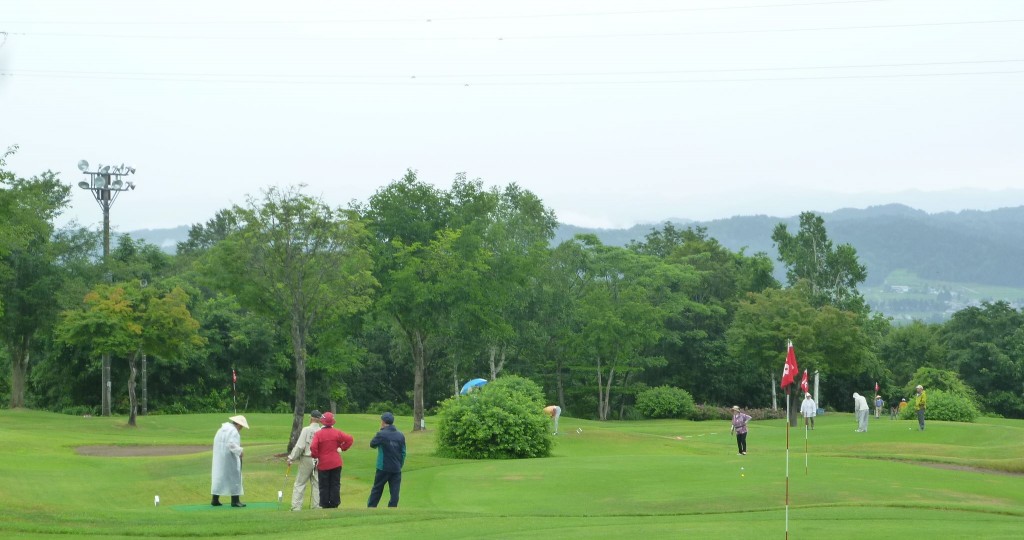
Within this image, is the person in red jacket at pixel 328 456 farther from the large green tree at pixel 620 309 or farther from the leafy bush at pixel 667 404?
the leafy bush at pixel 667 404

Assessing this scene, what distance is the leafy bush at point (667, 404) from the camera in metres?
72.1

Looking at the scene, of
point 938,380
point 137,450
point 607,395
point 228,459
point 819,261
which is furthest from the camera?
point 819,261

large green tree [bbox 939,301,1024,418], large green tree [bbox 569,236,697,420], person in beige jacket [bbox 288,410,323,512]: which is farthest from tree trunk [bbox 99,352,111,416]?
large green tree [bbox 939,301,1024,418]

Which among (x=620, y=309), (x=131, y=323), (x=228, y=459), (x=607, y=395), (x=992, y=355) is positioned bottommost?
(x=607, y=395)

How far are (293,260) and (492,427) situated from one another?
7678 mm

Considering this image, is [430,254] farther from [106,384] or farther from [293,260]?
[106,384]

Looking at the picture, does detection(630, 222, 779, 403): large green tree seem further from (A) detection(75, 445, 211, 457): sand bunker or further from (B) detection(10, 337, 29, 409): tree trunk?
(A) detection(75, 445, 211, 457): sand bunker

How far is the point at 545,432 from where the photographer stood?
33.2 m

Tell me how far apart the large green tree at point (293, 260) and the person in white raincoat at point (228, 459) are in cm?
1082

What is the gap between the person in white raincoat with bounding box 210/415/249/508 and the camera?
61.3ft

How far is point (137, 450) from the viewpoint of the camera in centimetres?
3784

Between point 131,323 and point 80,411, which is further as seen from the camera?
point 80,411

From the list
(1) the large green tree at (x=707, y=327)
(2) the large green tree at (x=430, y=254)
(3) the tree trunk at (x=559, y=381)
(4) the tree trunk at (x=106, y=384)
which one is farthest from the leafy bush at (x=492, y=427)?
(1) the large green tree at (x=707, y=327)

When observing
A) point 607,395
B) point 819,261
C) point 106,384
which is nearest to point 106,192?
point 106,384
